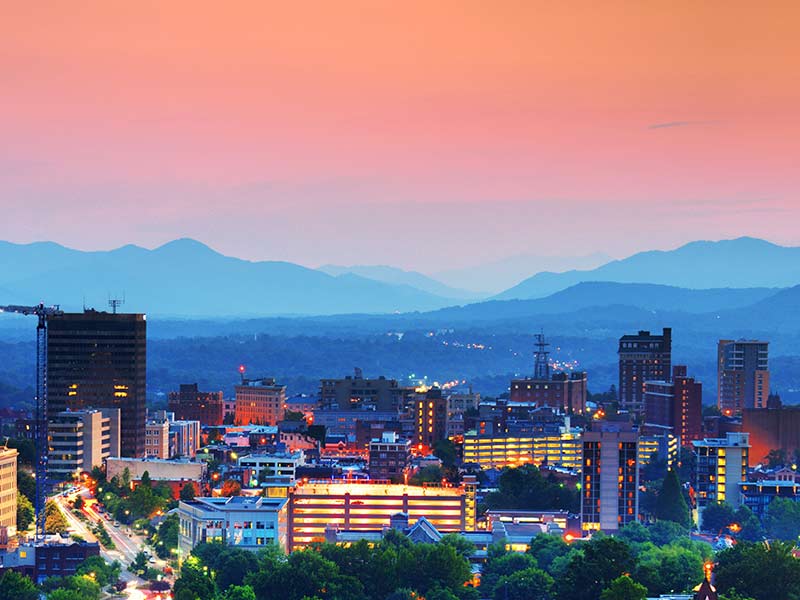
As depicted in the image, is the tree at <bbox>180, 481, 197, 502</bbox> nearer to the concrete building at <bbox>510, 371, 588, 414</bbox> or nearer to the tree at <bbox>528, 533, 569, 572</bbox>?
the tree at <bbox>528, 533, 569, 572</bbox>

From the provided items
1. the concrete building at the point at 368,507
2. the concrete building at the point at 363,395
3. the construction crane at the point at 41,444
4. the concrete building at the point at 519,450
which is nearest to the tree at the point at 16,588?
the construction crane at the point at 41,444

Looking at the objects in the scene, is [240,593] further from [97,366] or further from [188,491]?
[97,366]

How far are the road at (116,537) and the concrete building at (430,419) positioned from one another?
45.6 metres

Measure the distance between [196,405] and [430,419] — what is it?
3376cm

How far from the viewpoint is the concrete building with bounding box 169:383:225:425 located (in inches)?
7018

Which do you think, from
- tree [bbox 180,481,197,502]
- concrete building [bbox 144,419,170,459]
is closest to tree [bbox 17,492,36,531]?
tree [bbox 180,481,197,502]

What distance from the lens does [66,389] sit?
13475 centimetres

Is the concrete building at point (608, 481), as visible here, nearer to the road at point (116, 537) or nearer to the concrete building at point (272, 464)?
the concrete building at point (272, 464)

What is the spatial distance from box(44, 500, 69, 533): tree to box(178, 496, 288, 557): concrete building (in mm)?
5468

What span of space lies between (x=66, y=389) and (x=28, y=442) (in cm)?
1940

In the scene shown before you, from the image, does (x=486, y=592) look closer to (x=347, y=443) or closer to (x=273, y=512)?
(x=273, y=512)

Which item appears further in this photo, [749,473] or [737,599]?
[749,473]

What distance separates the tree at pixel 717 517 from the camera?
107625 mm

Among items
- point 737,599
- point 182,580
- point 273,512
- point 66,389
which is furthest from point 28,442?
point 737,599
